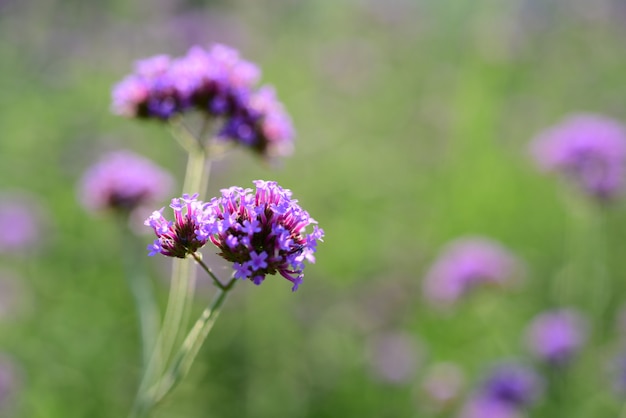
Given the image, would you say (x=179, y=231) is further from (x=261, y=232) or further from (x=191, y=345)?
(x=191, y=345)

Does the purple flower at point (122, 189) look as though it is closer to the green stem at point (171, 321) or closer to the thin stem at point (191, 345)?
the green stem at point (171, 321)

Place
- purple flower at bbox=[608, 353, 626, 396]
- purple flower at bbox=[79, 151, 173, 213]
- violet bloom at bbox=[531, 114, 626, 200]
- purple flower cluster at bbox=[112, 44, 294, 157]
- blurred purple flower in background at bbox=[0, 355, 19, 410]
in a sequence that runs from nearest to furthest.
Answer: purple flower cluster at bbox=[112, 44, 294, 157]
purple flower at bbox=[79, 151, 173, 213]
purple flower at bbox=[608, 353, 626, 396]
blurred purple flower in background at bbox=[0, 355, 19, 410]
violet bloom at bbox=[531, 114, 626, 200]

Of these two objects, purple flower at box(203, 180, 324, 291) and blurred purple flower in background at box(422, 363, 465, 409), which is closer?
purple flower at box(203, 180, 324, 291)

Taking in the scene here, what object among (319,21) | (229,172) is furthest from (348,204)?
(319,21)

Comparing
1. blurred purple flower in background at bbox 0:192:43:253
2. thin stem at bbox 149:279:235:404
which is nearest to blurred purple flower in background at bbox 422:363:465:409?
thin stem at bbox 149:279:235:404

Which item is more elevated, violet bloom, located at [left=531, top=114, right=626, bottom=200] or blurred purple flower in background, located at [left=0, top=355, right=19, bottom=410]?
violet bloom, located at [left=531, top=114, right=626, bottom=200]

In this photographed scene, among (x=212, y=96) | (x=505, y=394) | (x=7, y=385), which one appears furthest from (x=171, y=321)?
(x=505, y=394)

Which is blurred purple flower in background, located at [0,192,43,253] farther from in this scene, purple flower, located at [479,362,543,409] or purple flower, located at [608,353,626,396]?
purple flower, located at [608,353,626,396]

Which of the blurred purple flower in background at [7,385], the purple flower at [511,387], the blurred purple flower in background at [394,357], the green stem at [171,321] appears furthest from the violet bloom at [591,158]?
the blurred purple flower in background at [7,385]
